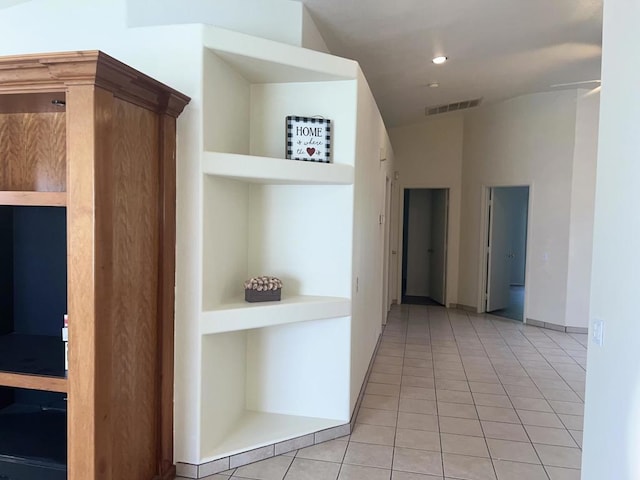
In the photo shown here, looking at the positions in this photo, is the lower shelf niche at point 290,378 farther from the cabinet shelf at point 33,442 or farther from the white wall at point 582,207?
the white wall at point 582,207

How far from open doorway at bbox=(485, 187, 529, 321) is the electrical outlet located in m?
5.25

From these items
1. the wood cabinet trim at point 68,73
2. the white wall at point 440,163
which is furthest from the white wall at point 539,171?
the wood cabinet trim at point 68,73

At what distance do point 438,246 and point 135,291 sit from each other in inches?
265

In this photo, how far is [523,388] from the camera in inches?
161

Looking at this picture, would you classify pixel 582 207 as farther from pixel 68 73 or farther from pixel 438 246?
pixel 68 73

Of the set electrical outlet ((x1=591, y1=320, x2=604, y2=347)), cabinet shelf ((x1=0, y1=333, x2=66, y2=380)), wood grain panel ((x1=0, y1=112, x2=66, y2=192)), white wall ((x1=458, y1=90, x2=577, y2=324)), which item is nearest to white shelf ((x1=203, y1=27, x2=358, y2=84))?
wood grain panel ((x1=0, y1=112, x2=66, y2=192))

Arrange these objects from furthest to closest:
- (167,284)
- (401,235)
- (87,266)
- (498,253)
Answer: (401,235) → (498,253) → (167,284) → (87,266)

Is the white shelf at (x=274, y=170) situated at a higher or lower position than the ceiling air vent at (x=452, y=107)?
lower

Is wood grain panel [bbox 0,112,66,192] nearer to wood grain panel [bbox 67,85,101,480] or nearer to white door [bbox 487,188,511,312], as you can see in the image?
wood grain panel [bbox 67,85,101,480]

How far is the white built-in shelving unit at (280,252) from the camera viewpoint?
2680mm

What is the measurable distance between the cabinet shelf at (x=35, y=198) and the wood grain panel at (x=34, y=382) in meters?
0.74

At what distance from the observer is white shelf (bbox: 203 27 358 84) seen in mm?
2475

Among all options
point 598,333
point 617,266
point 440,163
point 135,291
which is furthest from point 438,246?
point 135,291

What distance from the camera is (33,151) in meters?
2.30
